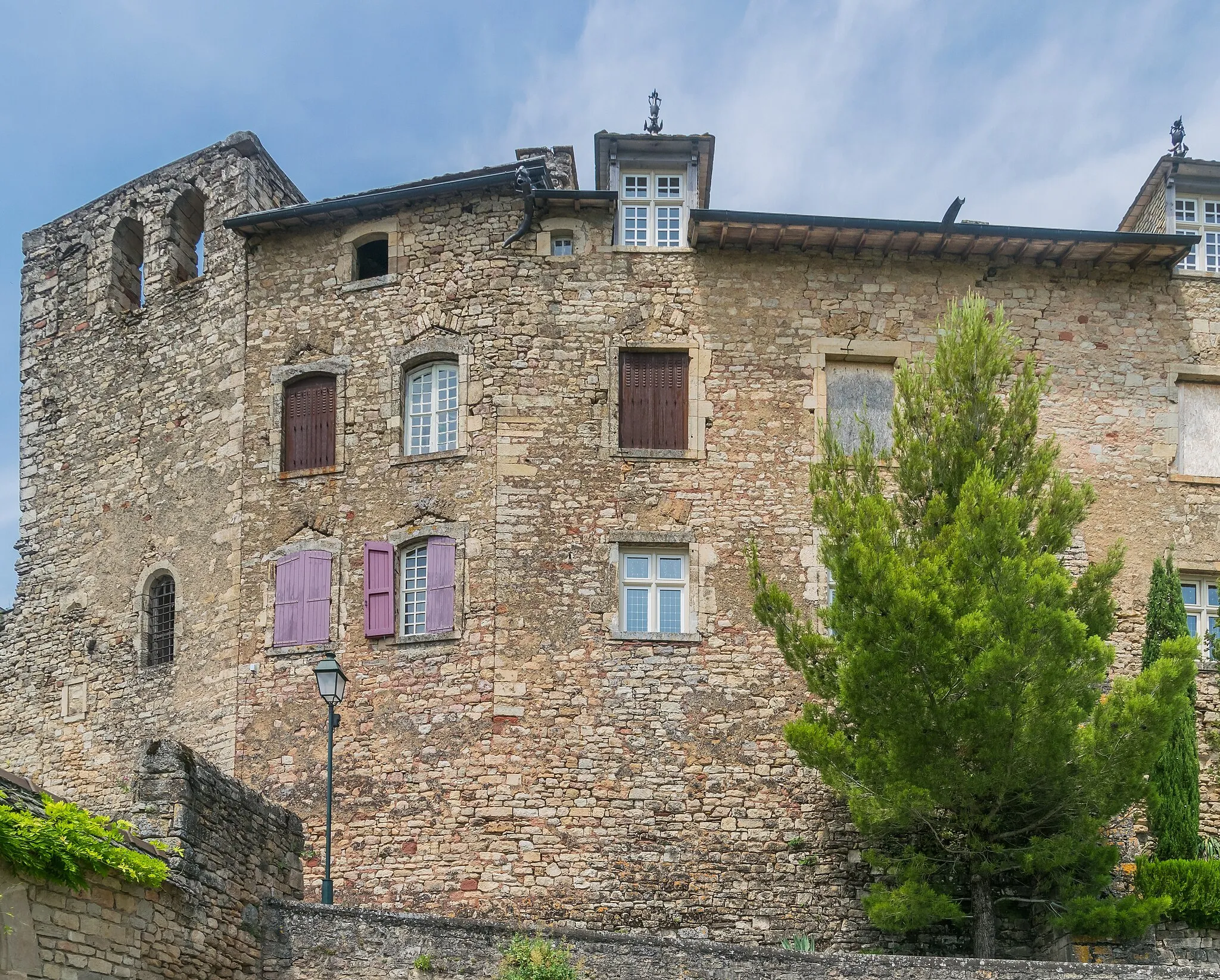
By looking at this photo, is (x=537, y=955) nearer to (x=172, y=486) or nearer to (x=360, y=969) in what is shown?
(x=360, y=969)

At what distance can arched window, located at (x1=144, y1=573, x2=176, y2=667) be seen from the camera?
943 inches

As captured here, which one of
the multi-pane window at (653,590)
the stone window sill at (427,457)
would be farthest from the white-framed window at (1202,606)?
the stone window sill at (427,457)

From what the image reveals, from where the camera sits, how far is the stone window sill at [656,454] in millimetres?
22109

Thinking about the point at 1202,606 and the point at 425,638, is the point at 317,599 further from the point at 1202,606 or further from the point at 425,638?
the point at 1202,606

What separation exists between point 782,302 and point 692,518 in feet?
11.1

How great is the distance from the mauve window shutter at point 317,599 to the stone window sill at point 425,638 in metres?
1.03

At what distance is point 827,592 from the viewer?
21672mm

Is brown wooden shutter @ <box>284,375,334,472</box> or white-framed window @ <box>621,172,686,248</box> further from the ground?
white-framed window @ <box>621,172,686,248</box>

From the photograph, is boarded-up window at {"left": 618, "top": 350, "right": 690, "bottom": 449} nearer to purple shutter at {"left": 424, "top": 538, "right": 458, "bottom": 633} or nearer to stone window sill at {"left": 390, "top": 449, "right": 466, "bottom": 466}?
stone window sill at {"left": 390, "top": 449, "right": 466, "bottom": 466}

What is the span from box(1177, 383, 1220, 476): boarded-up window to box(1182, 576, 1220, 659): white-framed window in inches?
60.1

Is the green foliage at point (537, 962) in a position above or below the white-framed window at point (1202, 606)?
below

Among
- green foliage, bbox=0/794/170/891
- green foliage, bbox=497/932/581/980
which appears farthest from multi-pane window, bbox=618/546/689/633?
green foliage, bbox=0/794/170/891

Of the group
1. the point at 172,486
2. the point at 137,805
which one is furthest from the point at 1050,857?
the point at 172,486

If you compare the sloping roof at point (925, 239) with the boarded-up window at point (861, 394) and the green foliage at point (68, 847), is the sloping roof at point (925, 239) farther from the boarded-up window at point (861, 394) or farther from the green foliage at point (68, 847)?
the green foliage at point (68, 847)
